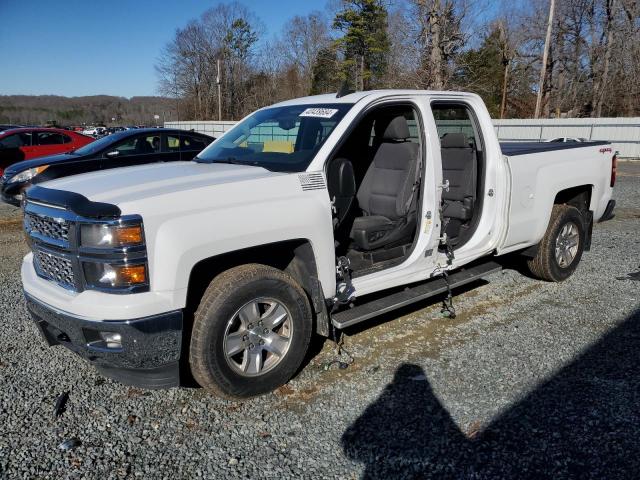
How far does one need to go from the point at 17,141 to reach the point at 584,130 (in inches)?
970

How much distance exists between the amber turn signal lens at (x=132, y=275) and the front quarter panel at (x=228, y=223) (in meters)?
0.05

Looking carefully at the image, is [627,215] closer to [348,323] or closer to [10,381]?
[348,323]

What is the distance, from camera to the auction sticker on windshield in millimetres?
3861

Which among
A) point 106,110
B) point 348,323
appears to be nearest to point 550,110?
point 348,323

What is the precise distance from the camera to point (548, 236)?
5.29 metres

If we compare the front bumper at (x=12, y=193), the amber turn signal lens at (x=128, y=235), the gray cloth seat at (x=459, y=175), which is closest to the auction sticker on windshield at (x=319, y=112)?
the gray cloth seat at (x=459, y=175)

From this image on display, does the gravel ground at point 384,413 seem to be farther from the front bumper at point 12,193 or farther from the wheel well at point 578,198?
the front bumper at point 12,193

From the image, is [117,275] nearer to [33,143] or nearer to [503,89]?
[33,143]

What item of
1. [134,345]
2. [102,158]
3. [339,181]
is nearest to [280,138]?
[339,181]

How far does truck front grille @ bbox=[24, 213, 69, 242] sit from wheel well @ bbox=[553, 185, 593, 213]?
4.94m

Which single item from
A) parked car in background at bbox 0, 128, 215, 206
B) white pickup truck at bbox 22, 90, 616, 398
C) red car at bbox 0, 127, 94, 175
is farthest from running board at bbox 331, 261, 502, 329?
red car at bbox 0, 127, 94, 175

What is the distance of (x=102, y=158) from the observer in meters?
9.38

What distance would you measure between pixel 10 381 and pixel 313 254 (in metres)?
2.31

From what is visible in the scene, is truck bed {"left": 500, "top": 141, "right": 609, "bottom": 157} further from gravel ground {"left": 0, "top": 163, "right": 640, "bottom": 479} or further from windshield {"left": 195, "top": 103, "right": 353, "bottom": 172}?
windshield {"left": 195, "top": 103, "right": 353, "bottom": 172}
